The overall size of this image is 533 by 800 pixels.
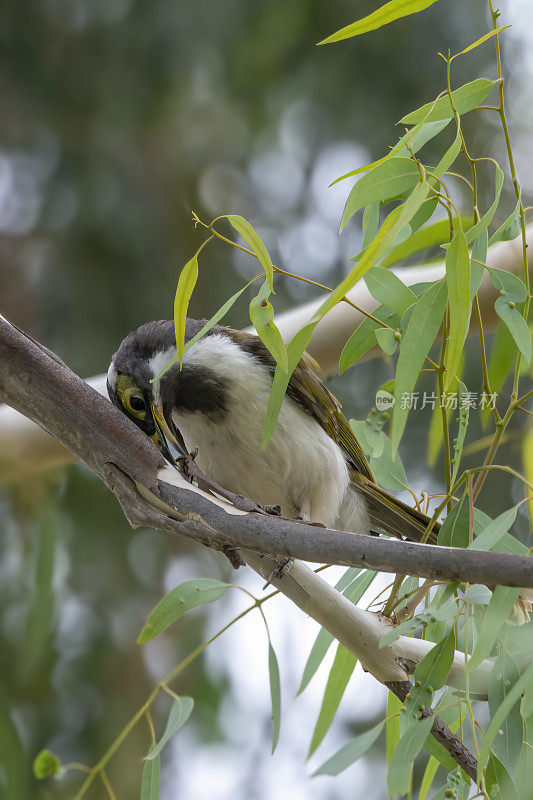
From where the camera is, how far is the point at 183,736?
2.52m

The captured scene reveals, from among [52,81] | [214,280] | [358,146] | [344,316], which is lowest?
[344,316]

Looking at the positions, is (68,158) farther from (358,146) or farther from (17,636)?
(17,636)

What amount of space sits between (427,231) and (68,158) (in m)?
1.92

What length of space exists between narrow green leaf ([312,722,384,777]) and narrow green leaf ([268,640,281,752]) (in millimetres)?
77

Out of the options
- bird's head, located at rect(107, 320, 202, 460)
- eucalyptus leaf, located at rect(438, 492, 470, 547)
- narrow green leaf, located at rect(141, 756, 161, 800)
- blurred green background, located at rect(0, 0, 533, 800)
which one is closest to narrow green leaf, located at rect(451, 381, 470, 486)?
eucalyptus leaf, located at rect(438, 492, 470, 547)

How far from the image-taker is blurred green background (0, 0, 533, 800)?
253 cm

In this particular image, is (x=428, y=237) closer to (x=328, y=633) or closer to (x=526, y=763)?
(x=328, y=633)

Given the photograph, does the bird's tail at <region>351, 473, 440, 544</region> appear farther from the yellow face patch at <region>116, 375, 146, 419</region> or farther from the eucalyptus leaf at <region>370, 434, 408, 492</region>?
the yellow face patch at <region>116, 375, 146, 419</region>

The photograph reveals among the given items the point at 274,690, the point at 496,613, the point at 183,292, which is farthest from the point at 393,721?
the point at 183,292

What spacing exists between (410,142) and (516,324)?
0.20m

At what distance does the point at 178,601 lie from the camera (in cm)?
91

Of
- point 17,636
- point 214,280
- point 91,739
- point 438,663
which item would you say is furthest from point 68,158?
point 438,663

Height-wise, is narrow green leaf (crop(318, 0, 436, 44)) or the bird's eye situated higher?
narrow green leaf (crop(318, 0, 436, 44))

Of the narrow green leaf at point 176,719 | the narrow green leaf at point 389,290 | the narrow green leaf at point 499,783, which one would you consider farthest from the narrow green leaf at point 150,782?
the narrow green leaf at point 389,290
